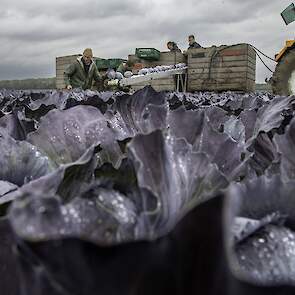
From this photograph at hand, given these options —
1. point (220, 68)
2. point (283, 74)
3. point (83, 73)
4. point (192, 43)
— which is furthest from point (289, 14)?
point (192, 43)

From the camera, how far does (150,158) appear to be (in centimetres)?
62

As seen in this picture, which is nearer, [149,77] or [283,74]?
[283,74]

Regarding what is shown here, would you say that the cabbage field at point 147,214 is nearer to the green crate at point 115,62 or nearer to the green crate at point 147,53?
the green crate at point 147,53

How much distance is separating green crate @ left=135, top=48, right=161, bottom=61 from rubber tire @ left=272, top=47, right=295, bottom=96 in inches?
315

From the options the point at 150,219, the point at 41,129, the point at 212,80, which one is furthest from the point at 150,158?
the point at 212,80

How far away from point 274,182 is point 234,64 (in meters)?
20.3

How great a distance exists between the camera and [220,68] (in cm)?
2059

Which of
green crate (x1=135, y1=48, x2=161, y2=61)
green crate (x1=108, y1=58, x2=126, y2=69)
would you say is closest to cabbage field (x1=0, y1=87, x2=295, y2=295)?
green crate (x1=135, y1=48, x2=161, y2=61)

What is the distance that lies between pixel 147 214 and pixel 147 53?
21.3 metres

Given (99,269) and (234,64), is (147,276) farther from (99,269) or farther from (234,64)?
(234,64)

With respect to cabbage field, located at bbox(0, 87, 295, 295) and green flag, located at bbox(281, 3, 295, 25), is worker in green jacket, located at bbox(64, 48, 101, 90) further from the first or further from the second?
cabbage field, located at bbox(0, 87, 295, 295)

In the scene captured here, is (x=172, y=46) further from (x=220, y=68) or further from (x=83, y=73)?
(x=83, y=73)

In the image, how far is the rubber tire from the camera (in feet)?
47.1

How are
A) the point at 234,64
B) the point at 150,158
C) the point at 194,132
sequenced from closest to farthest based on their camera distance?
the point at 150,158 → the point at 194,132 → the point at 234,64
